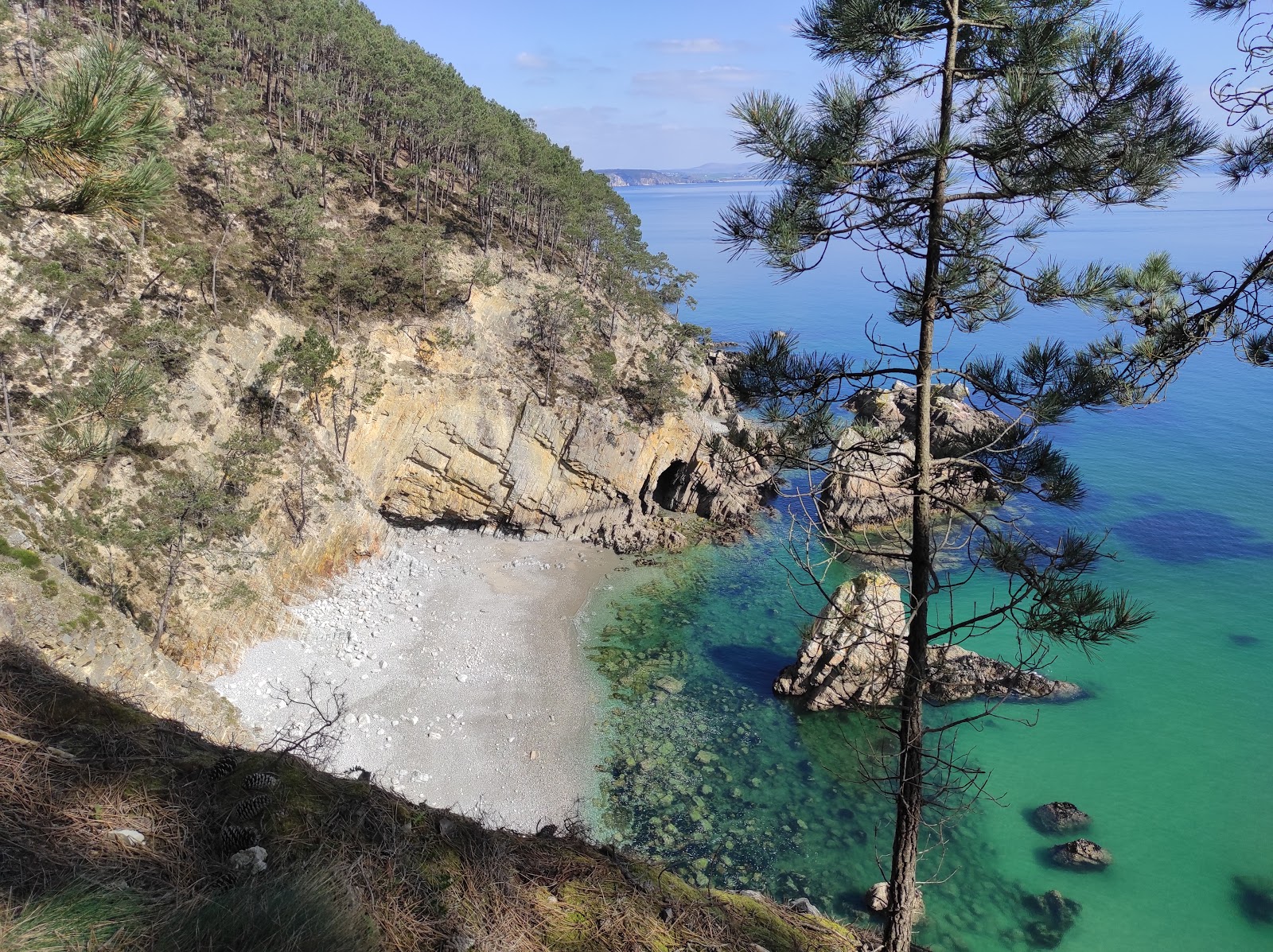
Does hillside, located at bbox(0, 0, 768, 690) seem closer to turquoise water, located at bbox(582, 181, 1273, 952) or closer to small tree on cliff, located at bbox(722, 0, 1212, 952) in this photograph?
small tree on cliff, located at bbox(722, 0, 1212, 952)

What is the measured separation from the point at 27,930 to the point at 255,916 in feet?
3.06

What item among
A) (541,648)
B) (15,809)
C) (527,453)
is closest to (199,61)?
(527,453)

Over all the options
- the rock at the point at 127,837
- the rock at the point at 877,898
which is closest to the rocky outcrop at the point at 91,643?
the rock at the point at 127,837

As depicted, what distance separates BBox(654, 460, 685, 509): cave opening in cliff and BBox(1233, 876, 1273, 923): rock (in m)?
23.0

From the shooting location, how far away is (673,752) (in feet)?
60.2

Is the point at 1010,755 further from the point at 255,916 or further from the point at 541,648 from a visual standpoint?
the point at 255,916

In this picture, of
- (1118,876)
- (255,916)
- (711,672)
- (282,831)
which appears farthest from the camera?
(711,672)

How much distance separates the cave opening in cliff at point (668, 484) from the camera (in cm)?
3397

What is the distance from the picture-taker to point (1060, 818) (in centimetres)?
1712

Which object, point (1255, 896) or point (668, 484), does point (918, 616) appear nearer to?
point (1255, 896)

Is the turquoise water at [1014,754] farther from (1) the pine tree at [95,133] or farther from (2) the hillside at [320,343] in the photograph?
(1) the pine tree at [95,133]

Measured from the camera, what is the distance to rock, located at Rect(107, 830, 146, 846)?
432 cm

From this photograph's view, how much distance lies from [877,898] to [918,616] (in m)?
11.2

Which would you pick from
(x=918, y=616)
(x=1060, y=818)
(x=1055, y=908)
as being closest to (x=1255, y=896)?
(x=1060, y=818)
